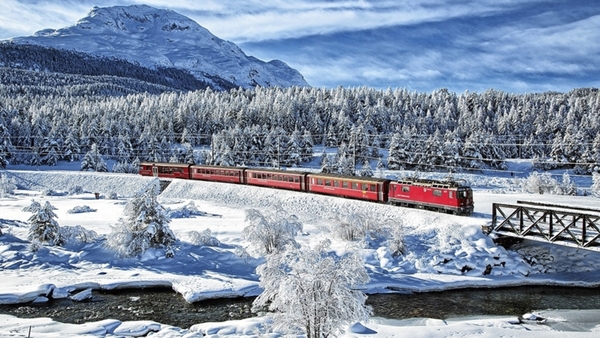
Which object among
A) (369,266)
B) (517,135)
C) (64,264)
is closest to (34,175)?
(64,264)

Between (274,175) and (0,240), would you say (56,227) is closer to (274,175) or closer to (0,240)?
(0,240)

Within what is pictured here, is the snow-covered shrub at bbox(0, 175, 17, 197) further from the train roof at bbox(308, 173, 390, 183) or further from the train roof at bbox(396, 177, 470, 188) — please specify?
the train roof at bbox(396, 177, 470, 188)

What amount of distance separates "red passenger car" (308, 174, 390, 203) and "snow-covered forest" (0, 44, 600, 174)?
24908mm

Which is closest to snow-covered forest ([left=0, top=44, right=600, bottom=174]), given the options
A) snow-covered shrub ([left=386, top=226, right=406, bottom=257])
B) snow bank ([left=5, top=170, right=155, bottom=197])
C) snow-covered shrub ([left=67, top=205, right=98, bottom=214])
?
snow bank ([left=5, top=170, right=155, bottom=197])

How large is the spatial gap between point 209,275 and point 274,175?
22386mm

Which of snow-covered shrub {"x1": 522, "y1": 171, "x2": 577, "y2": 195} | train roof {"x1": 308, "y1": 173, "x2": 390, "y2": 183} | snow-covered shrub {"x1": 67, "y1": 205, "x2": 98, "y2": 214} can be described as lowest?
snow-covered shrub {"x1": 67, "y1": 205, "x2": 98, "y2": 214}

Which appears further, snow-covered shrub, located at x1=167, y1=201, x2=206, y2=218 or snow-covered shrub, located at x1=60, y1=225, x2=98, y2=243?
snow-covered shrub, located at x1=167, y1=201, x2=206, y2=218

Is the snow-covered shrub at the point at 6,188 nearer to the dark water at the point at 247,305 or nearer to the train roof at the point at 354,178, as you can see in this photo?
the train roof at the point at 354,178

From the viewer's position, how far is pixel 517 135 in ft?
356

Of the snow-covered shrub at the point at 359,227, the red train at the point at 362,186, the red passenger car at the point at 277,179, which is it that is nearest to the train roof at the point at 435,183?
the red train at the point at 362,186

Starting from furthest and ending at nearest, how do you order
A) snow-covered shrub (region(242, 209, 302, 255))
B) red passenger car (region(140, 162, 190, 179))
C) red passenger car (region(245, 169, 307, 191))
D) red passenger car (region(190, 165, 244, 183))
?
red passenger car (region(140, 162, 190, 179)) < red passenger car (region(190, 165, 244, 183)) < red passenger car (region(245, 169, 307, 191)) < snow-covered shrub (region(242, 209, 302, 255))

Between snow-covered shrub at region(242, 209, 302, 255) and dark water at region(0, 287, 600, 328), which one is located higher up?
snow-covered shrub at region(242, 209, 302, 255)

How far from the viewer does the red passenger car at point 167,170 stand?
59.2 metres

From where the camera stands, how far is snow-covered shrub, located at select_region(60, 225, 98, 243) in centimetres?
3038
